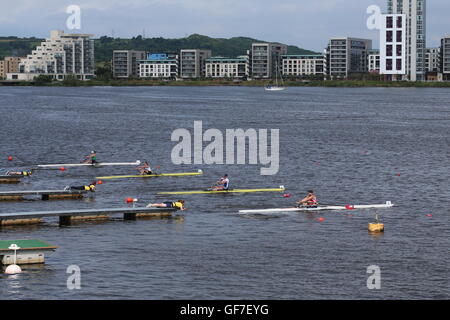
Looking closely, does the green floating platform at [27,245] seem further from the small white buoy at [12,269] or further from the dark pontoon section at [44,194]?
the dark pontoon section at [44,194]

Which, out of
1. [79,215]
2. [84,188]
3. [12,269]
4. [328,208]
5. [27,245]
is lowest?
[12,269]

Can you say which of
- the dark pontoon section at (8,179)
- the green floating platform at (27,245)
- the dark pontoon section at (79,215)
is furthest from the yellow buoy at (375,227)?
the dark pontoon section at (8,179)

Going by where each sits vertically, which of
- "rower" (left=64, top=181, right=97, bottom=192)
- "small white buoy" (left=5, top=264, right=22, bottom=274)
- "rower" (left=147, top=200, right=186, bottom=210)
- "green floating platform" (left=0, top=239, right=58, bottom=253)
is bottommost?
"small white buoy" (left=5, top=264, right=22, bottom=274)

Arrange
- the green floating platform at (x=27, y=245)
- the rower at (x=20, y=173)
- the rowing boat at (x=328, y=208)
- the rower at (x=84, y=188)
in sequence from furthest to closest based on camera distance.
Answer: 1. the rower at (x=20, y=173)
2. the rower at (x=84, y=188)
3. the rowing boat at (x=328, y=208)
4. the green floating platform at (x=27, y=245)

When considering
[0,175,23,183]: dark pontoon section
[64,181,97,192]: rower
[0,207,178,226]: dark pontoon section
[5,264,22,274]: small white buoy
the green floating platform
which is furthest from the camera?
[0,175,23,183]: dark pontoon section

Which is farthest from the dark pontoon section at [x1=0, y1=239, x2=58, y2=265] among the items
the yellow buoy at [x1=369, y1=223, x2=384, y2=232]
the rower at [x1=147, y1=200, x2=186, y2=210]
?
the yellow buoy at [x1=369, y1=223, x2=384, y2=232]

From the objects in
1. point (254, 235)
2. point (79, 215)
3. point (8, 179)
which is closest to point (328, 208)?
point (254, 235)

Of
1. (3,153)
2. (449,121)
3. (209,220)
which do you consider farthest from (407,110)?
(209,220)

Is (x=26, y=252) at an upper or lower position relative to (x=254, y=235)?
upper

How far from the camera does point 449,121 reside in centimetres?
16288

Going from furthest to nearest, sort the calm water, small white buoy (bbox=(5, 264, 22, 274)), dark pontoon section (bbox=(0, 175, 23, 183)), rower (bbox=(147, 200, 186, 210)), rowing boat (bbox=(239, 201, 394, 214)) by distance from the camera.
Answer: dark pontoon section (bbox=(0, 175, 23, 183)) < rowing boat (bbox=(239, 201, 394, 214)) < rower (bbox=(147, 200, 186, 210)) < small white buoy (bbox=(5, 264, 22, 274)) < the calm water

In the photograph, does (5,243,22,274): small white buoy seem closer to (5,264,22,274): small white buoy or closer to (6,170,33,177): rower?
(5,264,22,274): small white buoy

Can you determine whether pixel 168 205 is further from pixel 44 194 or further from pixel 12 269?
pixel 12 269
